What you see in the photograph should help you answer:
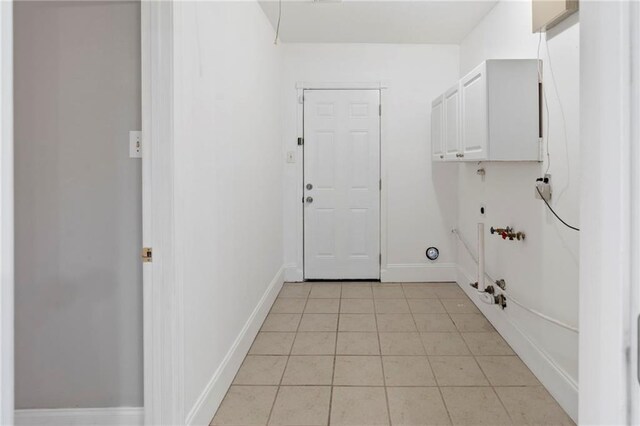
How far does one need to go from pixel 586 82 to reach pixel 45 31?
85.9 inches

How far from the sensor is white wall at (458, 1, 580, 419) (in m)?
2.28

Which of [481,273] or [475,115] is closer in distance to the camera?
[475,115]

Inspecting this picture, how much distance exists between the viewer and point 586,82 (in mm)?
676

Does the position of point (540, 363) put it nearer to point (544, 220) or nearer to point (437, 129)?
point (544, 220)

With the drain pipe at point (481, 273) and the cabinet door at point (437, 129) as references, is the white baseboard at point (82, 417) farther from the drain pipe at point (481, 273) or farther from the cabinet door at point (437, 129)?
the cabinet door at point (437, 129)

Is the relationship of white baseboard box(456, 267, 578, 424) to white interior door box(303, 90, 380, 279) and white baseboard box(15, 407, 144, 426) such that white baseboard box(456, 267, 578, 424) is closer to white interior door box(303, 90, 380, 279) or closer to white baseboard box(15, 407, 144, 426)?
white interior door box(303, 90, 380, 279)

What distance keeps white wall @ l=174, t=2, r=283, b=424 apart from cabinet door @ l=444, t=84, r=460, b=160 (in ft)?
5.22

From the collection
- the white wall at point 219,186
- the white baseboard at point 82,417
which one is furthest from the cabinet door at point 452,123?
the white baseboard at point 82,417

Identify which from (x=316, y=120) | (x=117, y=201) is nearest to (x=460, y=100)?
(x=316, y=120)

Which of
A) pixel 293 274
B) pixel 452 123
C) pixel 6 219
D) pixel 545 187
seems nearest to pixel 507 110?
pixel 545 187

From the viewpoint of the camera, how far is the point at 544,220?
8.53 feet

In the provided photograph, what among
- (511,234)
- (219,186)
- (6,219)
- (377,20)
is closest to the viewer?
(6,219)

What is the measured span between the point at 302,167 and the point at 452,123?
5.78 feet

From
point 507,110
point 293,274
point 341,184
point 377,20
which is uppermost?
point 377,20
